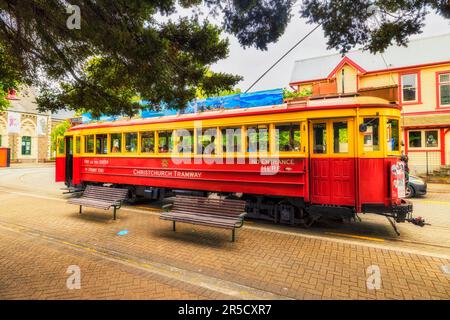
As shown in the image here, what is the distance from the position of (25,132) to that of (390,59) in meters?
49.7

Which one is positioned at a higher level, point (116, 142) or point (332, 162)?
point (116, 142)

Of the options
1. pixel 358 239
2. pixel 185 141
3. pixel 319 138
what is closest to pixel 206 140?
pixel 185 141

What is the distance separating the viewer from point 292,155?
6883 mm

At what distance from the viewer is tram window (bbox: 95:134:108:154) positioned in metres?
10.9

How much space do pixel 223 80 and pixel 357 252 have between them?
15.0ft

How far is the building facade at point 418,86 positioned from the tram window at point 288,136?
37.0 ft

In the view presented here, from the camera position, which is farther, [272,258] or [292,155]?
[292,155]

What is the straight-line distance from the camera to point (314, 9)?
4.57 metres

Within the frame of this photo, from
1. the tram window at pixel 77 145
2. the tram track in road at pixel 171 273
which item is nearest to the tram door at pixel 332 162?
the tram track in road at pixel 171 273

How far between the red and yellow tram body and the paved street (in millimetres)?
1057

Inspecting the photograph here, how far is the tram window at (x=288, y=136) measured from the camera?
22.8 ft

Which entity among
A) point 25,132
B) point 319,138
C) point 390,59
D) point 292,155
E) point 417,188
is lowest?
point 417,188

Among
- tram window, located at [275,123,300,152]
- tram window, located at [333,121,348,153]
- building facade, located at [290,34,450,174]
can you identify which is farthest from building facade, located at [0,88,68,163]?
tram window, located at [333,121,348,153]

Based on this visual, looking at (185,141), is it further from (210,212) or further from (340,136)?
(340,136)
